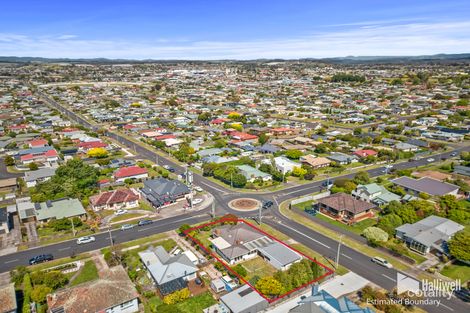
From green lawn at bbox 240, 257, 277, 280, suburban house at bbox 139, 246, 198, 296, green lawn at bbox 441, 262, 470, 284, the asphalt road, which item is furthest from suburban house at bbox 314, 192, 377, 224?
suburban house at bbox 139, 246, 198, 296

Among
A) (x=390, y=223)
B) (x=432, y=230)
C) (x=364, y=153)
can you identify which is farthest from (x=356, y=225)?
(x=364, y=153)

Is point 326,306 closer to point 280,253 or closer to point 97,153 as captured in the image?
point 280,253

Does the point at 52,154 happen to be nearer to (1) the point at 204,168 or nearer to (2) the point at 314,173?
(1) the point at 204,168

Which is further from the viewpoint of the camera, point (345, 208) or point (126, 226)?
point (345, 208)

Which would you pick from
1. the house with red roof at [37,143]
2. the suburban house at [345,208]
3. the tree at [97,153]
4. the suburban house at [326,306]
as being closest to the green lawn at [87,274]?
the suburban house at [326,306]

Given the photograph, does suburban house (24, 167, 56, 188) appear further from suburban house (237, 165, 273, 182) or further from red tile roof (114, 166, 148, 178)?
suburban house (237, 165, 273, 182)

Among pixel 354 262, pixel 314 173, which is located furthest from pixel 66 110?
pixel 354 262
